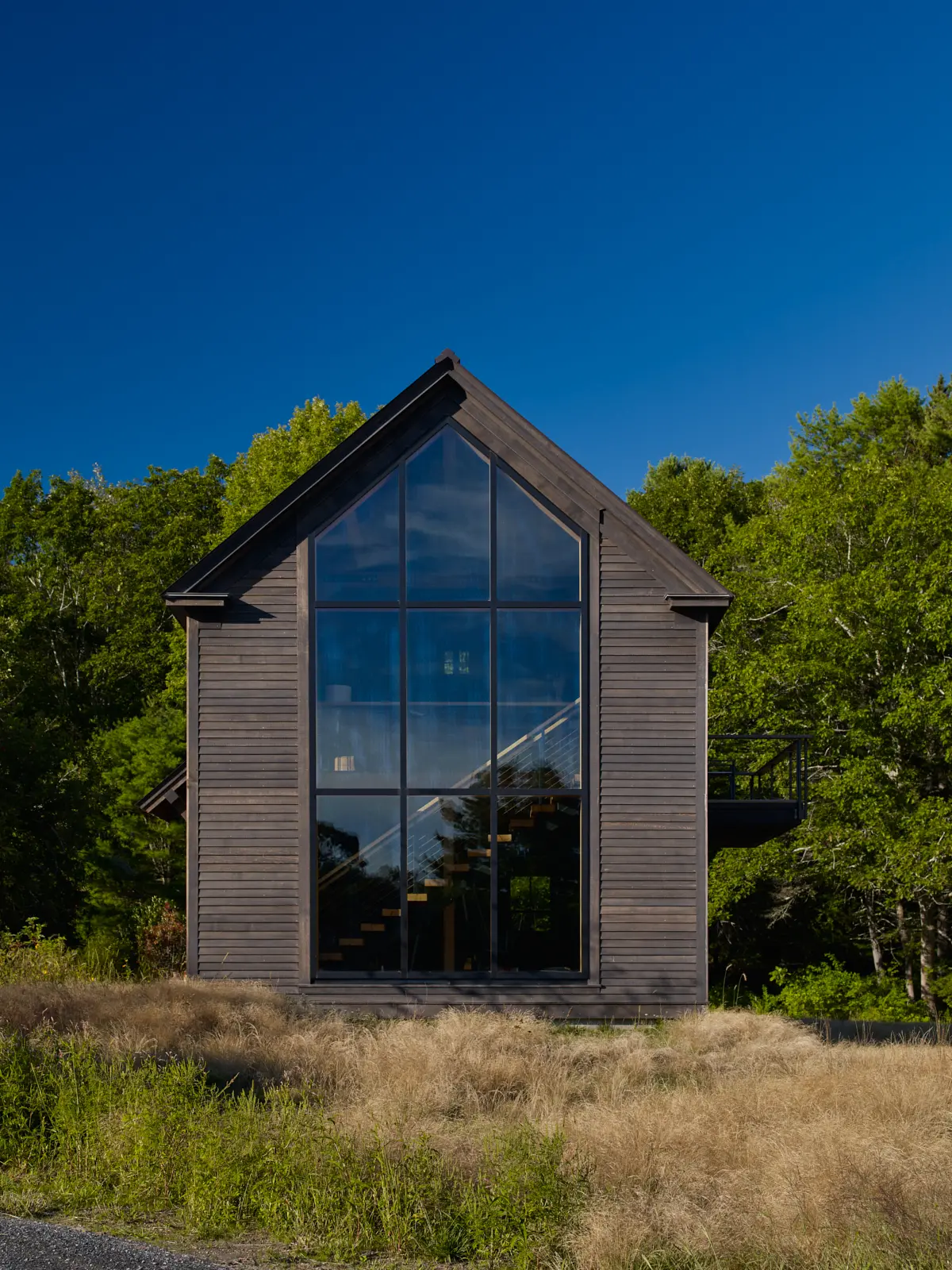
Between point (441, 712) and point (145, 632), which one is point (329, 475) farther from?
point (145, 632)

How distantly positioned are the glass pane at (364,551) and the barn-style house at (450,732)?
0.02 metres

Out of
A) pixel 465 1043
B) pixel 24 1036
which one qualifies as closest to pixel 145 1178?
pixel 24 1036

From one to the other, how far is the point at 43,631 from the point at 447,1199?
98.3ft

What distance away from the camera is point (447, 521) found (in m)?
12.8

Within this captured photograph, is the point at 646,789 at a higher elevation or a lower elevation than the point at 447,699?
lower

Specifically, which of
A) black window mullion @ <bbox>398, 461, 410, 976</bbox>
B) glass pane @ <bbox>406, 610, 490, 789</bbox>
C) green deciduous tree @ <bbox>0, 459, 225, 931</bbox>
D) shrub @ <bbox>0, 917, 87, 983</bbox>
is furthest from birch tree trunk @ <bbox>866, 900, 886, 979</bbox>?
green deciduous tree @ <bbox>0, 459, 225, 931</bbox>

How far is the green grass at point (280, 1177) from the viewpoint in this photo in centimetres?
561

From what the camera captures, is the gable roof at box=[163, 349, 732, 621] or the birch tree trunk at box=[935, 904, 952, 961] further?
the birch tree trunk at box=[935, 904, 952, 961]

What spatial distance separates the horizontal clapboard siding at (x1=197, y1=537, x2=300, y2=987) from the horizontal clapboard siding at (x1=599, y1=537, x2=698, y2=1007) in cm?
361

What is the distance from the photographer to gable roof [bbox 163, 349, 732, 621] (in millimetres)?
12633

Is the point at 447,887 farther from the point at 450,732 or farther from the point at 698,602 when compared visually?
the point at 698,602

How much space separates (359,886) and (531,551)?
169 inches

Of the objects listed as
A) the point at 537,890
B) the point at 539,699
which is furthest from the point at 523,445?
the point at 537,890

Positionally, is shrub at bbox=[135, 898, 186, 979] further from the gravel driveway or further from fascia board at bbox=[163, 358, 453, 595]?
the gravel driveway
